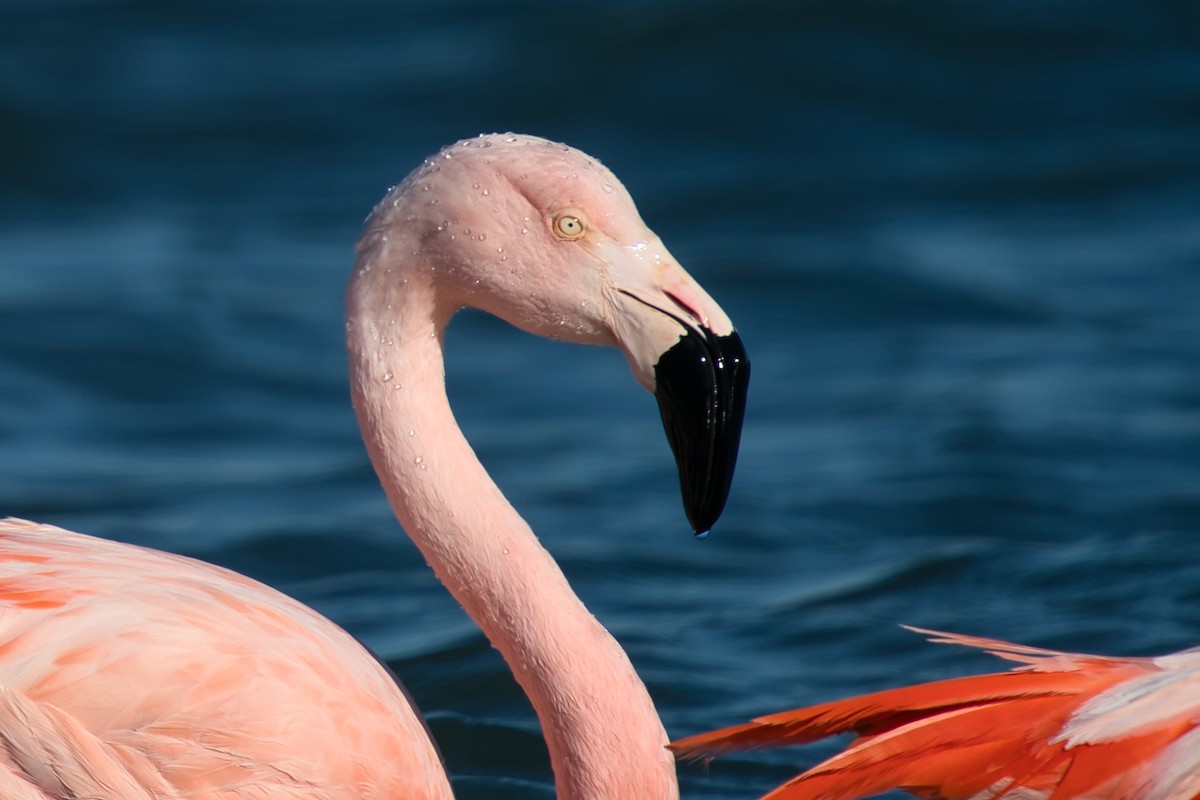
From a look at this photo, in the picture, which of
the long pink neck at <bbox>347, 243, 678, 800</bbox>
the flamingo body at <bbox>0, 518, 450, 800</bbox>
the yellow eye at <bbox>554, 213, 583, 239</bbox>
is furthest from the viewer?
the long pink neck at <bbox>347, 243, 678, 800</bbox>

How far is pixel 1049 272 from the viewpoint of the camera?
9.05 metres

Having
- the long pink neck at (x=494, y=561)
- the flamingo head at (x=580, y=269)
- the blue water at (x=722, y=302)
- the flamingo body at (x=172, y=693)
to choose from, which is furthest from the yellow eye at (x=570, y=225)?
the blue water at (x=722, y=302)

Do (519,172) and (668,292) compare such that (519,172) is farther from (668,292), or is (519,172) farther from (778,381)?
(778,381)

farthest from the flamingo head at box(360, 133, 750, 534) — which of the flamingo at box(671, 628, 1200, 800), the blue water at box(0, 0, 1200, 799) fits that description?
the blue water at box(0, 0, 1200, 799)

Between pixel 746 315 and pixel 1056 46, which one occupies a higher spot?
pixel 1056 46

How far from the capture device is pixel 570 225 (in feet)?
11.5

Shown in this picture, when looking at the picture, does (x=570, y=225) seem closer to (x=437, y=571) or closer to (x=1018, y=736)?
(x=437, y=571)

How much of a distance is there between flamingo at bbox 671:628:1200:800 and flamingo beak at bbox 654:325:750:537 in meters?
0.50

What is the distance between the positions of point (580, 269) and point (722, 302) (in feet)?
17.4

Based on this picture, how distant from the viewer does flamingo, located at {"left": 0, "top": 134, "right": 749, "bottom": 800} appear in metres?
3.34

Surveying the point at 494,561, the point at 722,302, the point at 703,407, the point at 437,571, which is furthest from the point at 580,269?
the point at 722,302

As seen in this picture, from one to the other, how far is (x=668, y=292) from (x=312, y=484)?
392 cm

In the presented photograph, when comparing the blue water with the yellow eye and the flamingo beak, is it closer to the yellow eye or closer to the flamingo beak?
the flamingo beak

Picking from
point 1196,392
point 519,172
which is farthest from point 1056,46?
point 519,172
